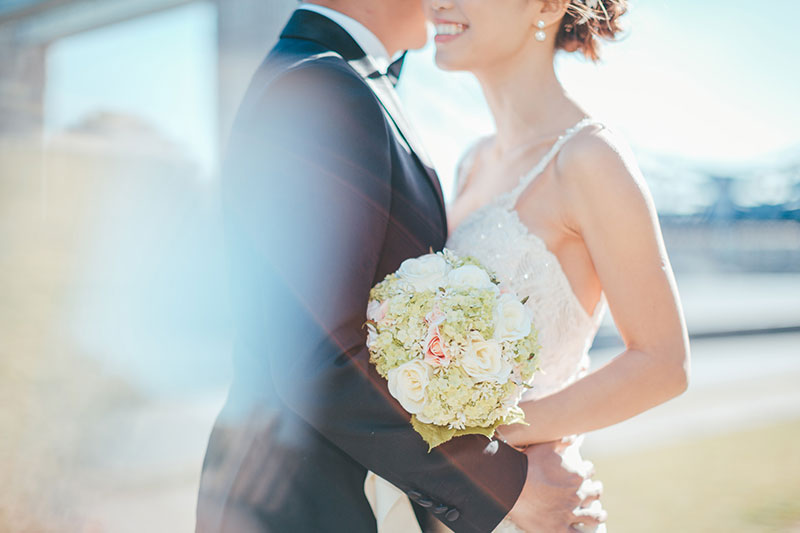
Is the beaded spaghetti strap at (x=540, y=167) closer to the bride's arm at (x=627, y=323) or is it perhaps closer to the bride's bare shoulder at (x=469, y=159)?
the bride's arm at (x=627, y=323)

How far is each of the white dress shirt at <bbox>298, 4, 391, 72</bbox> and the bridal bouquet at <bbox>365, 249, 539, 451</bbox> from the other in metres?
0.78

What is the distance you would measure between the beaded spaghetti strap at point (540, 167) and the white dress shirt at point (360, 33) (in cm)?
59

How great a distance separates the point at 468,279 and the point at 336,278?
0.32 m

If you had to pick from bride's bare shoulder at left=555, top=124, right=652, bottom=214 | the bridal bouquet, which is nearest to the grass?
bride's bare shoulder at left=555, top=124, right=652, bottom=214

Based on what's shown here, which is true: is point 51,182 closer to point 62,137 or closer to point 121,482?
point 62,137

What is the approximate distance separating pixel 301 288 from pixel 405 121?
2.37 feet

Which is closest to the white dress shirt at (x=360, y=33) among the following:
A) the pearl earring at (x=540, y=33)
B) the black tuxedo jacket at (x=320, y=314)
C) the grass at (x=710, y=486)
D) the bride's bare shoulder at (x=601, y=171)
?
the black tuxedo jacket at (x=320, y=314)

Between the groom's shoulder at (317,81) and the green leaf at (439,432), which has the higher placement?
the groom's shoulder at (317,81)

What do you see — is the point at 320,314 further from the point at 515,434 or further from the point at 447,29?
the point at 447,29

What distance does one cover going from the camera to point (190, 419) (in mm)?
6988

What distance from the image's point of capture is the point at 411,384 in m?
1.58

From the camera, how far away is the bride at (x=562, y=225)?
1.86m

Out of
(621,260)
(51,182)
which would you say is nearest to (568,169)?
(621,260)

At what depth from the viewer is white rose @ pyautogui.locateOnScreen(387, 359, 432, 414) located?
1570 mm
